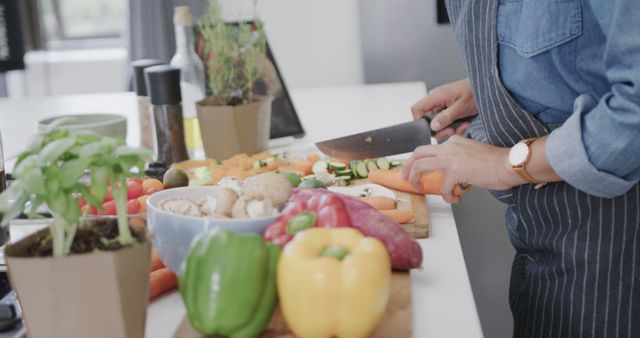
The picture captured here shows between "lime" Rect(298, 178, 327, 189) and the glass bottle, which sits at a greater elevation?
the glass bottle

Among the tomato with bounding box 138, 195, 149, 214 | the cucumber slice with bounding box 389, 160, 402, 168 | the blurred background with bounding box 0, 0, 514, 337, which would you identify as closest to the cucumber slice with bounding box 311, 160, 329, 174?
the cucumber slice with bounding box 389, 160, 402, 168

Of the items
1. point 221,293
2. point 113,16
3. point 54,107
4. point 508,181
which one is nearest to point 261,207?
point 221,293

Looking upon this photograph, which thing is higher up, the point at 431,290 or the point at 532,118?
the point at 532,118

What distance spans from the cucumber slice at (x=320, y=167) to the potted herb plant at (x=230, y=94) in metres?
0.23

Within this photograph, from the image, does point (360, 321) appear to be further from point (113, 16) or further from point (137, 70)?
point (113, 16)

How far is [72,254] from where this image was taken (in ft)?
2.54

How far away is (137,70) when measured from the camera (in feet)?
6.07

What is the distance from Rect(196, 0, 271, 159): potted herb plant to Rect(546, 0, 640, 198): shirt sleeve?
757mm

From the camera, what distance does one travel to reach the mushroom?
3.40 ft

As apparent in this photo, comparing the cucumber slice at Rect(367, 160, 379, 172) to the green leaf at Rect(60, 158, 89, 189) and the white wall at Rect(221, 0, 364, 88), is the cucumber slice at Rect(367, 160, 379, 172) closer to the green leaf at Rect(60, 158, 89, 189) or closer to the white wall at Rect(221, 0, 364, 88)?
the green leaf at Rect(60, 158, 89, 189)

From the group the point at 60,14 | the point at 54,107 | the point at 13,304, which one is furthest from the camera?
the point at 60,14

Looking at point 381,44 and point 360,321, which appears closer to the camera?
point 360,321

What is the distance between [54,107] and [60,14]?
2177 mm

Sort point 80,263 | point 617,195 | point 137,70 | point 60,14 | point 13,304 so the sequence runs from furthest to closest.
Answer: point 60,14
point 137,70
point 617,195
point 13,304
point 80,263
